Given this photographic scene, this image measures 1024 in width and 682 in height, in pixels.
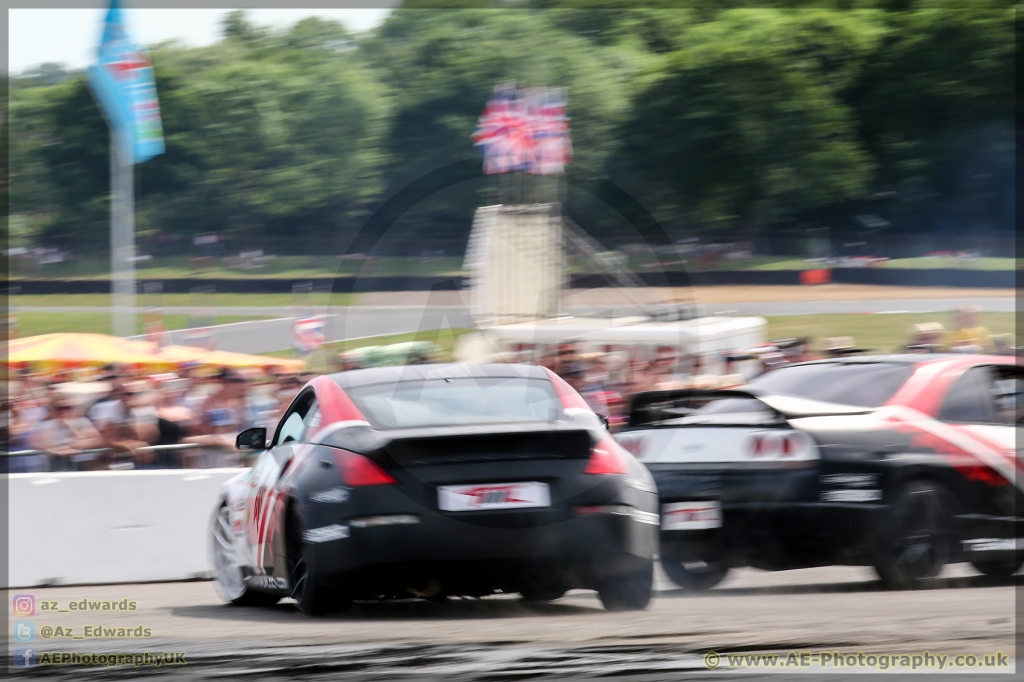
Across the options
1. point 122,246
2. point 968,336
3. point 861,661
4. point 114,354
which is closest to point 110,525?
point 114,354

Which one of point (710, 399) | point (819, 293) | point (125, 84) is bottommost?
point (710, 399)

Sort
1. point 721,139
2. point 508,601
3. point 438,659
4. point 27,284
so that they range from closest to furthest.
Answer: point 438,659
point 508,601
point 27,284
point 721,139

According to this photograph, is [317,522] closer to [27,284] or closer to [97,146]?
[27,284]

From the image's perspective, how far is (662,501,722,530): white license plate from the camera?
6.20m

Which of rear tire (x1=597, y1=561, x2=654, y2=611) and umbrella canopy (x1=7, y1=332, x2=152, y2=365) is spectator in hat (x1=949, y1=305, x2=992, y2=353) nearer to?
rear tire (x1=597, y1=561, x2=654, y2=611)

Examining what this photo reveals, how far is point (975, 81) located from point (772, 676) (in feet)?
102

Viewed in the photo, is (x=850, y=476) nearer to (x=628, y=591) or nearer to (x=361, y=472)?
(x=628, y=591)

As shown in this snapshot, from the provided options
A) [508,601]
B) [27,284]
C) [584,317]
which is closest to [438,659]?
[508,601]

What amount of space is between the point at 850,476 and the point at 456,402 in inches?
86.5

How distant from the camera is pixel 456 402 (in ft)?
16.9

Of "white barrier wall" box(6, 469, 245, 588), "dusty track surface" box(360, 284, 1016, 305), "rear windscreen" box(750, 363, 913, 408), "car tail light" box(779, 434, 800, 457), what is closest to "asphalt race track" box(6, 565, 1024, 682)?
"car tail light" box(779, 434, 800, 457)

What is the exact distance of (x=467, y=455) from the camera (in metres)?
4.86

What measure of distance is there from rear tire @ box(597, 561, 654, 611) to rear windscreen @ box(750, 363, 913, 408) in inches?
65.5

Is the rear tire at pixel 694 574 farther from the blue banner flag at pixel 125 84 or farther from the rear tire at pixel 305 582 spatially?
the blue banner flag at pixel 125 84
